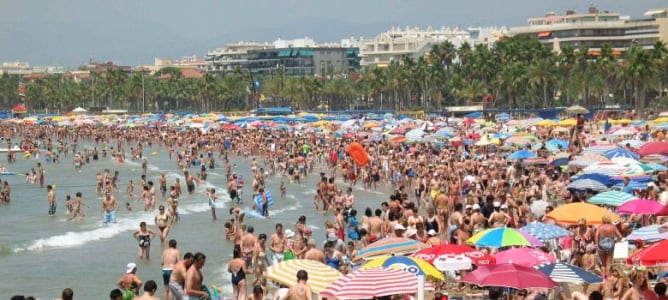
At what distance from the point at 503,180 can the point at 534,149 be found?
347 inches

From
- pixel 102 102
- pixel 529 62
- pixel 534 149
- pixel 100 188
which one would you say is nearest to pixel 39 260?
pixel 100 188

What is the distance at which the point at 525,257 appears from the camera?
11.3 metres

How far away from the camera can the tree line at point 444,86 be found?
228 ft

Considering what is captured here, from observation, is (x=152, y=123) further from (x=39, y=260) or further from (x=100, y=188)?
(x=39, y=260)

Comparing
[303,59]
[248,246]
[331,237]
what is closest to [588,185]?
[331,237]

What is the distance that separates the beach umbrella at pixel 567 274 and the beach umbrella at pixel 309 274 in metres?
2.35

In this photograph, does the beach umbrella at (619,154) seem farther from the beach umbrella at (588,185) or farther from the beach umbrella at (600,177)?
the beach umbrella at (588,185)

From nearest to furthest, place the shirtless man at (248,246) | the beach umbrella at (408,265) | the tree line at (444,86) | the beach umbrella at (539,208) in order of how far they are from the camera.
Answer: the beach umbrella at (408,265)
the shirtless man at (248,246)
the beach umbrella at (539,208)
the tree line at (444,86)

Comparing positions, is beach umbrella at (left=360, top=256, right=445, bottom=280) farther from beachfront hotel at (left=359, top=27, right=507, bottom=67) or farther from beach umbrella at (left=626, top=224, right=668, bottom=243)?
beachfront hotel at (left=359, top=27, right=507, bottom=67)

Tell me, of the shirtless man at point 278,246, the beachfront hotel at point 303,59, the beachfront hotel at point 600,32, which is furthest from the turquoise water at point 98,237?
the beachfront hotel at point 303,59

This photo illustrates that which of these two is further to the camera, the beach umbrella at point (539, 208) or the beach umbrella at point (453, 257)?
the beach umbrella at point (539, 208)

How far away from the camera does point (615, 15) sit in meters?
99.4

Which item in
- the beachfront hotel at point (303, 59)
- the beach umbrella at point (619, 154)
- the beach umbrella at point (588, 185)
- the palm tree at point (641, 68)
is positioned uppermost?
the beachfront hotel at point (303, 59)

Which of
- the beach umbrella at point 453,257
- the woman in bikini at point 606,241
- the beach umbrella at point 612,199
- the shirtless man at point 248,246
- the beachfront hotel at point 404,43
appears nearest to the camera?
the beach umbrella at point 453,257
